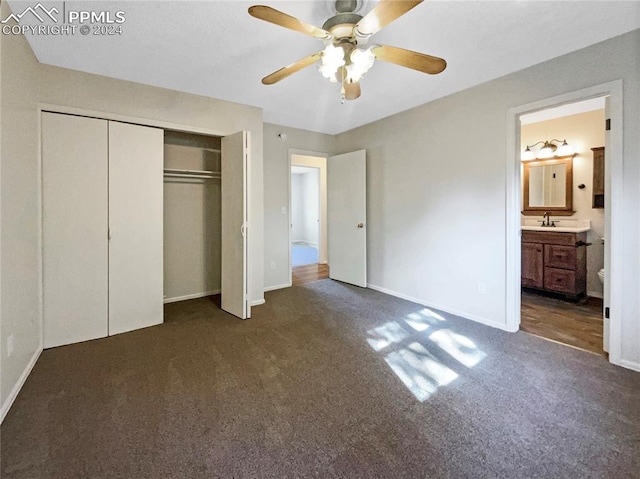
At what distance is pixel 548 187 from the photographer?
175 inches

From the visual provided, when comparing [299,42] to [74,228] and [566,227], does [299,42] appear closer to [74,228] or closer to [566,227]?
[74,228]

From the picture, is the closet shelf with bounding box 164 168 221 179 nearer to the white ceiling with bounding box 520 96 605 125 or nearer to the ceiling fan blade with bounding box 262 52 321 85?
the ceiling fan blade with bounding box 262 52 321 85

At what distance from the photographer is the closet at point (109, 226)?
102 inches

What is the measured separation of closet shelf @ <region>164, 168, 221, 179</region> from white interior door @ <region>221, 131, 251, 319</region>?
18.9 inches

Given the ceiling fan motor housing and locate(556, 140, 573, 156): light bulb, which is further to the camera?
locate(556, 140, 573, 156): light bulb

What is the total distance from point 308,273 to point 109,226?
352 centimetres

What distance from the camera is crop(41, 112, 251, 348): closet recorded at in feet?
8.52

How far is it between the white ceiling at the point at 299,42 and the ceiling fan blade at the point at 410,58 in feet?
0.93

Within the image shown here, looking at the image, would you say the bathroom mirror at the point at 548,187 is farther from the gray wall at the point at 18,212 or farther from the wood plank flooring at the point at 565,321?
the gray wall at the point at 18,212

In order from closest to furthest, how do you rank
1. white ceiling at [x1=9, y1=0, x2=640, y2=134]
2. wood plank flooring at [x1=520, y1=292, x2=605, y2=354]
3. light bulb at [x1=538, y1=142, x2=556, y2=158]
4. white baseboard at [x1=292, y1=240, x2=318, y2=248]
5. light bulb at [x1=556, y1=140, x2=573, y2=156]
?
white ceiling at [x1=9, y1=0, x2=640, y2=134] → wood plank flooring at [x1=520, y1=292, x2=605, y2=354] → light bulb at [x1=556, y1=140, x2=573, y2=156] → light bulb at [x1=538, y1=142, x2=556, y2=158] → white baseboard at [x1=292, y1=240, x2=318, y2=248]

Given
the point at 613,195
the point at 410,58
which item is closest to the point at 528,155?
the point at 613,195

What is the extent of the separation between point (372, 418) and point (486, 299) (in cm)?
208

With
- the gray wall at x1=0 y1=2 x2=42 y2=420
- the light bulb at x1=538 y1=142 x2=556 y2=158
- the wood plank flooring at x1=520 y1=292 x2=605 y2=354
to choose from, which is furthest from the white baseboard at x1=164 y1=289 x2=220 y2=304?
the light bulb at x1=538 y1=142 x2=556 y2=158

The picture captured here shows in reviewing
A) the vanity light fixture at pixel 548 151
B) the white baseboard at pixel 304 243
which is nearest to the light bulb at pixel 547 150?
the vanity light fixture at pixel 548 151
